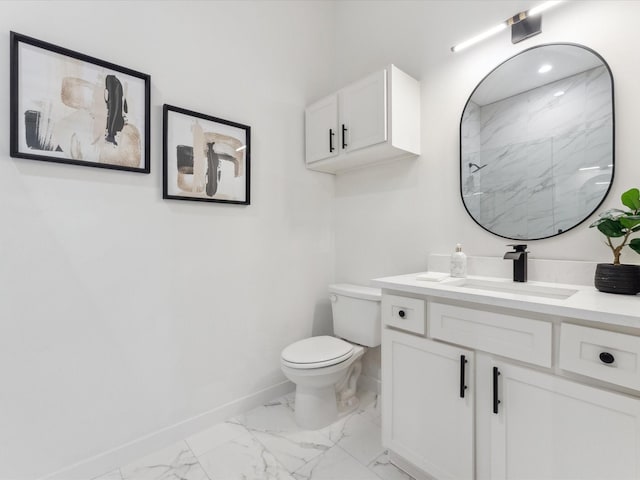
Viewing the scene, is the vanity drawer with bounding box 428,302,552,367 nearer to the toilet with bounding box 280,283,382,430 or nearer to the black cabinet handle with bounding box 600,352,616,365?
the black cabinet handle with bounding box 600,352,616,365

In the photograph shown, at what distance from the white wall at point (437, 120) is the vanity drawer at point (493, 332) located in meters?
0.58

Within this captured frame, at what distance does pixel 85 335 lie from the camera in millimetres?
1420

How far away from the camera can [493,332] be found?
1.13 m

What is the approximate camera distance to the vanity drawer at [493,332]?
1023mm

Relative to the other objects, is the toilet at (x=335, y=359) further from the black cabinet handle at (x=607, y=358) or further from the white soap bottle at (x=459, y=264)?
the black cabinet handle at (x=607, y=358)

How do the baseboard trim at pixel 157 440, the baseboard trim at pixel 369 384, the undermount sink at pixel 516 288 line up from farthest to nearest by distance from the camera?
the baseboard trim at pixel 369 384
the baseboard trim at pixel 157 440
the undermount sink at pixel 516 288

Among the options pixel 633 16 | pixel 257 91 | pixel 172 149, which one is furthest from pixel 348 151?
pixel 633 16

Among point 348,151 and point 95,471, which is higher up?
point 348,151

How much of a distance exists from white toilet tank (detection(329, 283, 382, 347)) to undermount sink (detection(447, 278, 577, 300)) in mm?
506

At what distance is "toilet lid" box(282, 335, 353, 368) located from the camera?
1.69 meters

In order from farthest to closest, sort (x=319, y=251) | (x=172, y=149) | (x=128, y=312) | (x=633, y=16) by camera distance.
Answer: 1. (x=319, y=251)
2. (x=172, y=149)
3. (x=128, y=312)
4. (x=633, y=16)

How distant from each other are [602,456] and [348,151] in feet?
5.55

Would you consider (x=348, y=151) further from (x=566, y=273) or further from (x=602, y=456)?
(x=602, y=456)

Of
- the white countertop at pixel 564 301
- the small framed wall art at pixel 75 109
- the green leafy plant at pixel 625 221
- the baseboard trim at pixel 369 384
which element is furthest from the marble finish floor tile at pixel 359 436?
the small framed wall art at pixel 75 109
